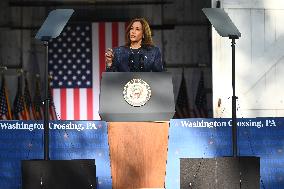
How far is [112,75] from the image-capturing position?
4.62 m

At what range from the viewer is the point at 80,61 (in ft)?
41.1

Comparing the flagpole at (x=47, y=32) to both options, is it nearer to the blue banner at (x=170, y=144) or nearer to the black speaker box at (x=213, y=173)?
the blue banner at (x=170, y=144)

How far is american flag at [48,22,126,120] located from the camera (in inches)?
485

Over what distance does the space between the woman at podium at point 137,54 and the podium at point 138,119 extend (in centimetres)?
34

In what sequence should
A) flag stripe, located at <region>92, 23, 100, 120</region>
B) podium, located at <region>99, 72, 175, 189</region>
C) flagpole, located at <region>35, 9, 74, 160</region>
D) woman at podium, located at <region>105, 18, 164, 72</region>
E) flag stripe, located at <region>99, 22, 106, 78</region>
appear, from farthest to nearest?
1. flag stripe, located at <region>99, 22, 106, 78</region>
2. flag stripe, located at <region>92, 23, 100, 120</region>
3. woman at podium, located at <region>105, 18, 164, 72</region>
4. flagpole, located at <region>35, 9, 74, 160</region>
5. podium, located at <region>99, 72, 175, 189</region>

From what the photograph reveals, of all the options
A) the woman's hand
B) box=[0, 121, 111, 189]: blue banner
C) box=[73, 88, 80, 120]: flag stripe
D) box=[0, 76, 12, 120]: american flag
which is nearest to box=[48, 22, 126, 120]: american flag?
box=[73, 88, 80, 120]: flag stripe

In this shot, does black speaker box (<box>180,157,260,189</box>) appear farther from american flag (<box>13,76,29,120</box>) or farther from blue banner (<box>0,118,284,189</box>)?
american flag (<box>13,76,29,120</box>)

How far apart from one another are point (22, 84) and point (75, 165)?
8.21 m

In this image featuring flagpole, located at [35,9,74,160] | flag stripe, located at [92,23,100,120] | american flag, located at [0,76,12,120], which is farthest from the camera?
flag stripe, located at [92,23,100,120]

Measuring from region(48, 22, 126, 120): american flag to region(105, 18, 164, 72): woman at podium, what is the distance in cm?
724

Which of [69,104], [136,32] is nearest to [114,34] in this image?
[69,104]

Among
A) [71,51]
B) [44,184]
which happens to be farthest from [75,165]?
[71,51]

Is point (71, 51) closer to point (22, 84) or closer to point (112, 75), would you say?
point (22, 84)

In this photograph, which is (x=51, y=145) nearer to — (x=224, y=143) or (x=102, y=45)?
(x=224, y=143)
